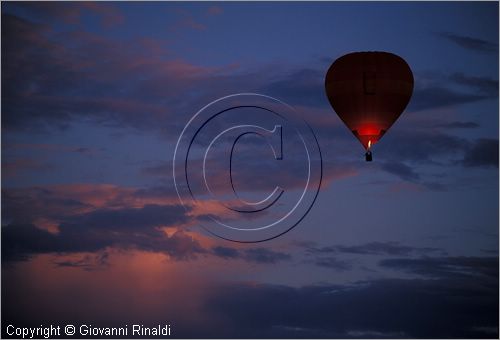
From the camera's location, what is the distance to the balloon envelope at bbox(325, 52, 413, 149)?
186 ft

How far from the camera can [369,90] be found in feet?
186

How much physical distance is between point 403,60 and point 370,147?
5.22 m

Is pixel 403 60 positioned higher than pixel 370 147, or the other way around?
pixel 403 60

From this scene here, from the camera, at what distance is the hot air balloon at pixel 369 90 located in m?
56.8

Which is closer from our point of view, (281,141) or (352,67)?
(281,141)

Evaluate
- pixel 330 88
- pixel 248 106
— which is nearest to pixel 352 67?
pixel 330 88

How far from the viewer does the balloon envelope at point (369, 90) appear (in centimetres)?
5684

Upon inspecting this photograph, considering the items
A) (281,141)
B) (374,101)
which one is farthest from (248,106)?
(374,101)

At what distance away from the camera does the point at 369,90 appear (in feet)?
186

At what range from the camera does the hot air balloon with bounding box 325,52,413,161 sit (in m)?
56.8

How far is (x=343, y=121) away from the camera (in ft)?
191

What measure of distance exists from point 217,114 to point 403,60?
10.8 meters

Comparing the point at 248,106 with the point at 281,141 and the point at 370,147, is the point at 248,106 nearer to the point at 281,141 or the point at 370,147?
the point at 281,141

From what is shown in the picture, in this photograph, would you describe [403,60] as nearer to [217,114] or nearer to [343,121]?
[343,121]
